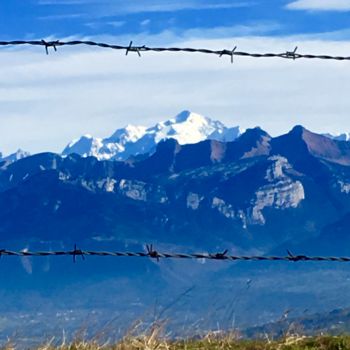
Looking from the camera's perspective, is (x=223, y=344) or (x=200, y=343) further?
(x=200, y=343)

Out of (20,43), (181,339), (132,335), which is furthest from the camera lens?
(181,339)

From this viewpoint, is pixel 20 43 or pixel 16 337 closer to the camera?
pixel 20 43

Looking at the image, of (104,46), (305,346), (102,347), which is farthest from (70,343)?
(104,46)

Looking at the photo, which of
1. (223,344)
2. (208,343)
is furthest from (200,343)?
(223,344)

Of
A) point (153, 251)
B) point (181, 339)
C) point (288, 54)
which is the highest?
point (288, 54)

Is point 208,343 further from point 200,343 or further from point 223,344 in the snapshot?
point 223,344

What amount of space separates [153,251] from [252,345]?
113 inches

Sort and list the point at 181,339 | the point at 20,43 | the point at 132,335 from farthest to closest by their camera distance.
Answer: the point at 181,339 → the point at 132,335 → the point at 20,43

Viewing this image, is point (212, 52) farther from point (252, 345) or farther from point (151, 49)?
point (252, 345)

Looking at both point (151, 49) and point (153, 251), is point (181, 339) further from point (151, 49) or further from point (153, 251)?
point (151, 49)

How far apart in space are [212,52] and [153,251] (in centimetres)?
276

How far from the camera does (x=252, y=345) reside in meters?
14.8

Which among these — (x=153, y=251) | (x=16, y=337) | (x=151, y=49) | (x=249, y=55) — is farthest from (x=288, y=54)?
(x=16, y=337)

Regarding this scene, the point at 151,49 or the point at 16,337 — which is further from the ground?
the point at 151,49
